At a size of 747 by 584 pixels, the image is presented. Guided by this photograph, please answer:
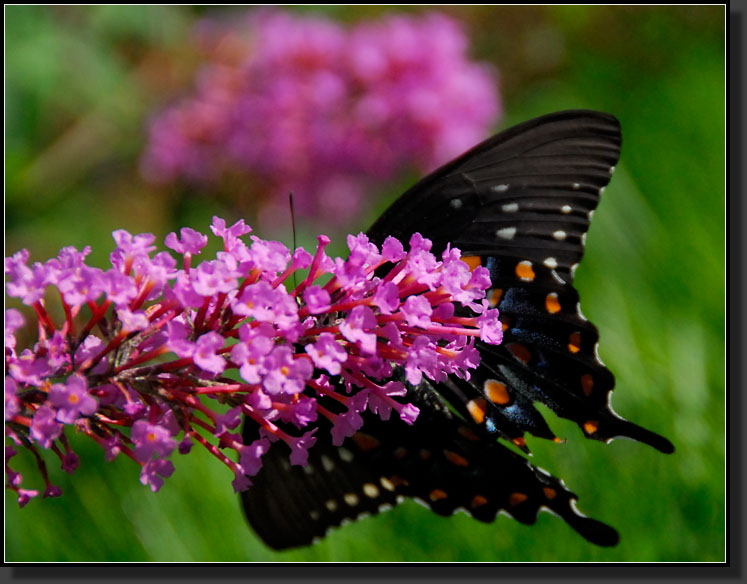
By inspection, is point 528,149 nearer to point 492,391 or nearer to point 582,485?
point 492,391

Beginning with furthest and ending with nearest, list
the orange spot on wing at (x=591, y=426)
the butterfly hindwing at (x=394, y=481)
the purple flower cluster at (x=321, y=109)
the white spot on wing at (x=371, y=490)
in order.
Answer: the purple flower cluster at (x=321, y=109)
the white spot on wing at (x=371, y=490)
the butterfly hindwing at (x=394, y=481)
the orange spot on wing at (x=591, y=426)

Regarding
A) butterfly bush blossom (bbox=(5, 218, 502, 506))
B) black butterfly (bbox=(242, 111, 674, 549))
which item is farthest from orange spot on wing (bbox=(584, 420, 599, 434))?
butterfly bush blossom (bbox=(5, 218, 502, 506))

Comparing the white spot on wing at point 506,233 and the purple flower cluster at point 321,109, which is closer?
the white spot on wing at point 506,233

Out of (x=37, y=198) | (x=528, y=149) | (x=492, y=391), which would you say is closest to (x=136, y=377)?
(x=492, y=391)

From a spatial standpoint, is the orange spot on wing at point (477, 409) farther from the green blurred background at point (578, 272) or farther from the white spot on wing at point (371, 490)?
the green blurred background at point (578, 272)

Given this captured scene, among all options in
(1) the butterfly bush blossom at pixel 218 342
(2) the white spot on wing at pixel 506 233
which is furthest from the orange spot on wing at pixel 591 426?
(1) the butterfly bush blossom at pixel 218 342

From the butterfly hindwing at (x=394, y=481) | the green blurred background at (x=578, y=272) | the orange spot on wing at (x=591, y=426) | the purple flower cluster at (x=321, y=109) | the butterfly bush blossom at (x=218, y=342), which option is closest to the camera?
the butterfly bush blossom at (x=218, y=342)
